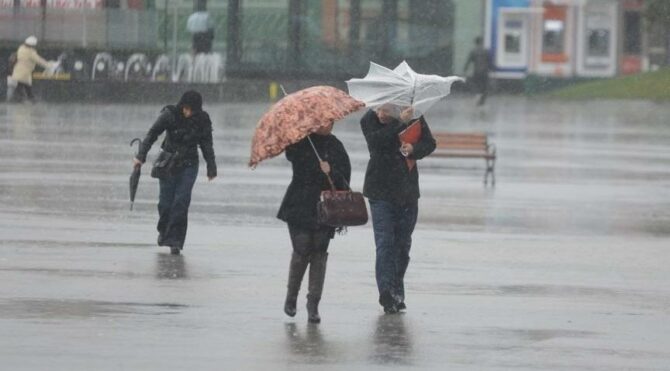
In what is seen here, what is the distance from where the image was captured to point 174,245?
1595 centimetres

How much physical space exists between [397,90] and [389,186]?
0.65 meters

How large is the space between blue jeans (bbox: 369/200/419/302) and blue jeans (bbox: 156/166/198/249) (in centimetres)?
346

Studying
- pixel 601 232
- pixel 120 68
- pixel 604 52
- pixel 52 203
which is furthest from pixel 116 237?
pixel 604 52

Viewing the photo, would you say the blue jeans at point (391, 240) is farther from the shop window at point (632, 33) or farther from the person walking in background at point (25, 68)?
the shop window at point (632, 33)

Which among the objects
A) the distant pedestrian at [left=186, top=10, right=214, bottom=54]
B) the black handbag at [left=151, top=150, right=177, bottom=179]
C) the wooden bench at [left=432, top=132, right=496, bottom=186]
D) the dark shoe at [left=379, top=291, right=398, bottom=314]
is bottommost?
the dark shoe at [left=379, top=291, right=398, bottom=314]

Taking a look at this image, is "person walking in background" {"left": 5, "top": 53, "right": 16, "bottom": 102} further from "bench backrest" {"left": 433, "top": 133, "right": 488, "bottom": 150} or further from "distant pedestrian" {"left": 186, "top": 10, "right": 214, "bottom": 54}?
"bench backrest" {"left": 433, "top": 133, "right": 488, "bottom": 150}

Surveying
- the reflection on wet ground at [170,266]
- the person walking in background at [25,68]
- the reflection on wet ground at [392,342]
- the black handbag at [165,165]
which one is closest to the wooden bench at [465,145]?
the black handbag at [165,165]

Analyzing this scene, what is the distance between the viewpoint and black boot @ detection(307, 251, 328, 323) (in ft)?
40.0

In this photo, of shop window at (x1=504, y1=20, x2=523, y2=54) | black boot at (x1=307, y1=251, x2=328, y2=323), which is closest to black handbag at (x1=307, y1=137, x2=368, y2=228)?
black boot at (x1=307, y1=251, x2=328, y2=323)

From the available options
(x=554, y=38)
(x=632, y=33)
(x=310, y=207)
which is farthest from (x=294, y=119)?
(x=632, y=33)

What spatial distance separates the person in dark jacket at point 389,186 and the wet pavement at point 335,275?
307 millimetres

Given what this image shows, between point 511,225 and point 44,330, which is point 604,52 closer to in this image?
point 511,225

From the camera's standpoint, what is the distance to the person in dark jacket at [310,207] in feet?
40.0

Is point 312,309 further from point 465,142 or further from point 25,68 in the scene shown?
point 25,68
